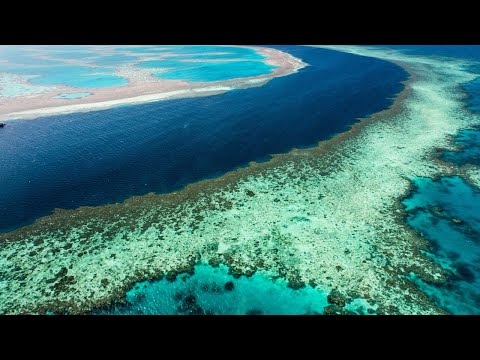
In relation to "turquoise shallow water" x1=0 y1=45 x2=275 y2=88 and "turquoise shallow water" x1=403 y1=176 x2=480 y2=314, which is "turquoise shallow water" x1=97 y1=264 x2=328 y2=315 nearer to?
"turquoise shallow water" x1=403 y1=176 x2=480 y2=314

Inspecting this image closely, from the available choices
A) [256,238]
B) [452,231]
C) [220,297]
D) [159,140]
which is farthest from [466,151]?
[159,140]

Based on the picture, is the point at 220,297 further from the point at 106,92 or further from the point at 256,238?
the point at 106,92

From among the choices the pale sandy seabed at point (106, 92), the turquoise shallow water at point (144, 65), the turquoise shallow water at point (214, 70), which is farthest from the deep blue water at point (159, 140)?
the turquoise shallow water at point (144, 65)

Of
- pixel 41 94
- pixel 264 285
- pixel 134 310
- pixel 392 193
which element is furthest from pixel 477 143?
pixel 41 94

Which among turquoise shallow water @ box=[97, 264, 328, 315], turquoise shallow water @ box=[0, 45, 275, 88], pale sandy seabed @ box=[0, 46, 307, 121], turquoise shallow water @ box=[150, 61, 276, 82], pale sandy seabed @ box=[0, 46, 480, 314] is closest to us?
turquoise shallow water @ box=[97, 264, 328, 315]

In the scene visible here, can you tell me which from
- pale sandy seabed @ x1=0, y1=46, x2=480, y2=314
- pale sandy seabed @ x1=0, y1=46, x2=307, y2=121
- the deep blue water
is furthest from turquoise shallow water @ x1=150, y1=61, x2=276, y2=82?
pale sandy seabed @ x1=0, y1=46, x2=480, y2=314

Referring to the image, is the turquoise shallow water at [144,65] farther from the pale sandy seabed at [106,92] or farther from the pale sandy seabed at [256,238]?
the pale sandy seabed at [256,238]
